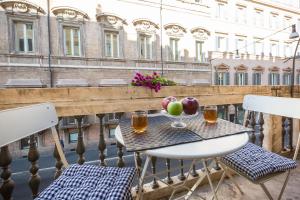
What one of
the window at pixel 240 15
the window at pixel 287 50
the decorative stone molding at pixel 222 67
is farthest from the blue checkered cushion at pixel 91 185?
the window at pixel 287 50

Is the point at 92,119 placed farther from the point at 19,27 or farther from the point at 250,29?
the point at 250,29

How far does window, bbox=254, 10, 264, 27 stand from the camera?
1872 centimetres

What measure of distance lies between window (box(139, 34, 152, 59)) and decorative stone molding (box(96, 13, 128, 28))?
4.95 ft

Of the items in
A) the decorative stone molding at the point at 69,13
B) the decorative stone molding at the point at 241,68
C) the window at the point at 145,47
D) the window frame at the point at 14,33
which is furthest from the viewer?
the decorative stone molding at the point at 241,68

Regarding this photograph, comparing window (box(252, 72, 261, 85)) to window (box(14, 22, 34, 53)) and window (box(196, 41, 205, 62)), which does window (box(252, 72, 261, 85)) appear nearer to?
window (box(196, 41, 205, 62))

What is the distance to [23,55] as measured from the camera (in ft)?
33.6

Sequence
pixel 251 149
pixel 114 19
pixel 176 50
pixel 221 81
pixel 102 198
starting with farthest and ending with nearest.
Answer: pixel 221 81
pixel 176 50
pixel 114 19
pixel 251 149
pixel 102 198

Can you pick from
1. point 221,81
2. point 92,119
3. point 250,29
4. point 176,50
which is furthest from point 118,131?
point 250,29

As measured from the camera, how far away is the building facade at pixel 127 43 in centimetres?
1045

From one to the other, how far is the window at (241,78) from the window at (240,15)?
14.1 feet

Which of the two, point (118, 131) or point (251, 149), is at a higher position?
point (118, 131)

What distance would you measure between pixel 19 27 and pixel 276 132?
11.7m

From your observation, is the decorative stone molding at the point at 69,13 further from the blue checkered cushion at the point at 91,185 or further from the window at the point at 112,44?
the blue checkered cushion at the point at 91,185

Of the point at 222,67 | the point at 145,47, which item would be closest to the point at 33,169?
the point at 145,47
